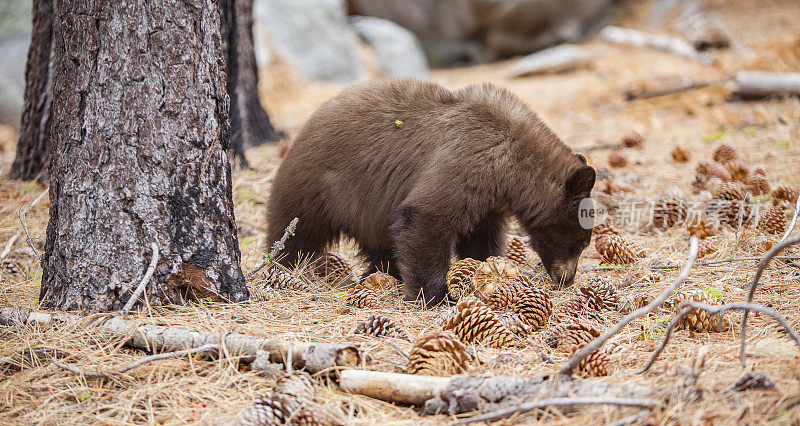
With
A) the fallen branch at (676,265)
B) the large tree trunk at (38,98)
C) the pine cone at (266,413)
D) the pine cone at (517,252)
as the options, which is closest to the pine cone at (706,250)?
the fallen branch at (676,265)

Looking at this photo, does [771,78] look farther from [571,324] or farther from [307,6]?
[307,6]

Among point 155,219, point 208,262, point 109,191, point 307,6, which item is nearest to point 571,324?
point 208,262

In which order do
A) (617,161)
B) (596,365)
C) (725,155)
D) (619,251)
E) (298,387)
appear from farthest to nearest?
1. (617,161)
2. (725,155)
3. (619,251)
4. (596,365)
5. (298,387)

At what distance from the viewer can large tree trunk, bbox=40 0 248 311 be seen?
2.71m

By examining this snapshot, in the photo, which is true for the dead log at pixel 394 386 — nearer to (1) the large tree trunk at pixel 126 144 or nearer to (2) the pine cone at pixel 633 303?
(1) the large tree trunk at pixel 126 144

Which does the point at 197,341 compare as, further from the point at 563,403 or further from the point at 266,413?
the point at 563,403

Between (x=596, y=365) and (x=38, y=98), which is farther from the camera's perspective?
(x=38, y=98)

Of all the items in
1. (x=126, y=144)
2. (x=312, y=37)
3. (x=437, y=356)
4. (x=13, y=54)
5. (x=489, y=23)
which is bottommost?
(x=437, y=356)

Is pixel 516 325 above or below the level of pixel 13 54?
below

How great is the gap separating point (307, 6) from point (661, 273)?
10.5 metres

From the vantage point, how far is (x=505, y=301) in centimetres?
313

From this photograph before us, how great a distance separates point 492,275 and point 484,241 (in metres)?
0.80

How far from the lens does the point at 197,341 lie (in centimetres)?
251

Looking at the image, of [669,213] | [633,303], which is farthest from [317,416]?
[669,213]
